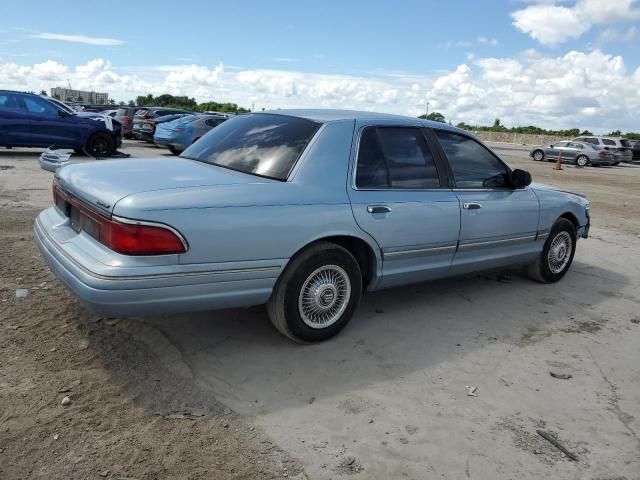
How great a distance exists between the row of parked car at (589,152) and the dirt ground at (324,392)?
2613cm

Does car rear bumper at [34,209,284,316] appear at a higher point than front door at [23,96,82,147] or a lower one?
higher

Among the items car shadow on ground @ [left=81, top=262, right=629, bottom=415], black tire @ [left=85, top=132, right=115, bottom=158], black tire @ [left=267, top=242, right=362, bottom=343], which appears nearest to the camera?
car shadow on ground @ [left=81, top=262, right=629, bottom=415]

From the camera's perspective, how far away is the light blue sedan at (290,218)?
125 inches

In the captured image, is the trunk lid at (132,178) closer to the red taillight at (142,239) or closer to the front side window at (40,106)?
the red taillight at (142,239)

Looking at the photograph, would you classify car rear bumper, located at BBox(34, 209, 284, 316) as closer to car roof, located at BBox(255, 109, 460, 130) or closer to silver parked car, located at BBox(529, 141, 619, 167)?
car roof, located at BBox(255, 109, 460, 130)

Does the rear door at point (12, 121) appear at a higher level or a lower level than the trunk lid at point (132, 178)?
lower

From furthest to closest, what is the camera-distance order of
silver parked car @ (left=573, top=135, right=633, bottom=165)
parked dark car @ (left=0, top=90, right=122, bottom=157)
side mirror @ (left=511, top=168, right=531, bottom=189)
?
silver parked car @ (left=573, top=135, right=633, bottom=165), parked dark car @ (left=0, top=90, right=122, bottom=157), side mirror @ (left=511, top=168, right=531, bottom=189)

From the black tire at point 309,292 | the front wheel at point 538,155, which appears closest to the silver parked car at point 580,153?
the front wheel at point 538,155

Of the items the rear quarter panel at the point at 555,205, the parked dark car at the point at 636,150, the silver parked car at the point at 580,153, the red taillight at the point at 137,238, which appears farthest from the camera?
the parked dark car at the point at 636,150

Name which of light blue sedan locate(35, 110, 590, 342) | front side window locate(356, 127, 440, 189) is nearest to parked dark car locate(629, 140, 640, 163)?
light blue sedan locate(35, 110, 590, 342)

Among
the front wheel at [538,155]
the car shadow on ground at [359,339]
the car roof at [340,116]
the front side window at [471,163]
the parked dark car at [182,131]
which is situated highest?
the car roof at [340,116]

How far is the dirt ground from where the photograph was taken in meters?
2.74

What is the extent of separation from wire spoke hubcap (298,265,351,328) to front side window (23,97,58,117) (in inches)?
497

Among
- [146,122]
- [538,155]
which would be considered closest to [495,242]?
[146,122]
